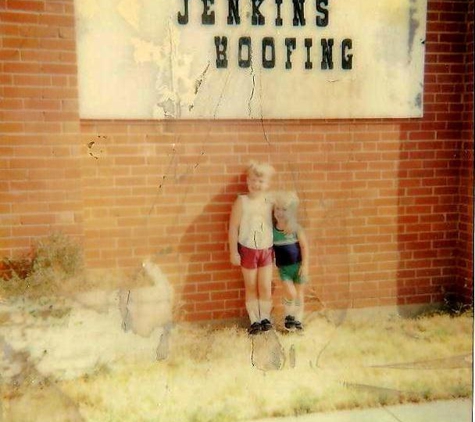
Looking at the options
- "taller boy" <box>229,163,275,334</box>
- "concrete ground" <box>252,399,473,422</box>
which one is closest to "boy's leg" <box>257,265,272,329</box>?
"taller boy" <box>229,163,275,334</box>

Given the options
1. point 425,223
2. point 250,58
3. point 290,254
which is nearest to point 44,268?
point 290,254

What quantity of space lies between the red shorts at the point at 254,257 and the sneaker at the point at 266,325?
0.41 meters

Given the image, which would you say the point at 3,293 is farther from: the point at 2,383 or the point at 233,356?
the point at 233,356

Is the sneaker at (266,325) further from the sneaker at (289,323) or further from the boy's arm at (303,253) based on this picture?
the boy's arm at (303,253)

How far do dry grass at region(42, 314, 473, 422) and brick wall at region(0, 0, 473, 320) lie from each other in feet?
0.97

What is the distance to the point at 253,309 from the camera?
4.14m

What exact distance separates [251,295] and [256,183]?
2.65 ft

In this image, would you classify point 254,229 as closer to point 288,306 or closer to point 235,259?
point 235,259

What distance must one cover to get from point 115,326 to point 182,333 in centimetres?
53

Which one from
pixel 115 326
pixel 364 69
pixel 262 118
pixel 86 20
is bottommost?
pixel 115 326

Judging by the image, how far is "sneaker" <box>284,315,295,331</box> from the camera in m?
4.16

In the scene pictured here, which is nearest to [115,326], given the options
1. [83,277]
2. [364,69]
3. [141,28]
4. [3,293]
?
[83,277]

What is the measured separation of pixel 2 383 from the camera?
3.43 m

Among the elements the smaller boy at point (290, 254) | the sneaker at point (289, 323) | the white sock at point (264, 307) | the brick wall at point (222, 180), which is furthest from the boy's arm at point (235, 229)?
the sneaker at point (289, 323)
